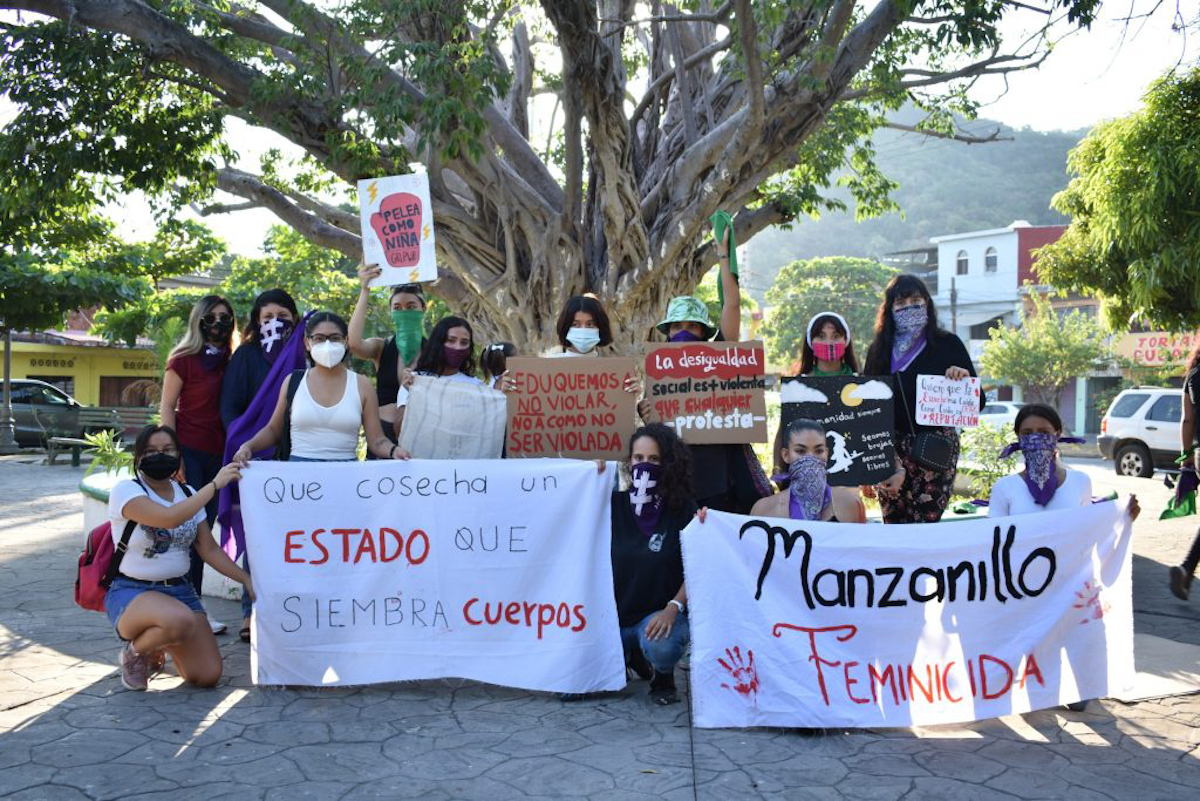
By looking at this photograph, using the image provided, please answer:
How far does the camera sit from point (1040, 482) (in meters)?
4.81

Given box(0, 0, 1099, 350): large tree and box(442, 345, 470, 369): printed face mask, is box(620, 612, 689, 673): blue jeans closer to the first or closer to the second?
box(442, 345, 470, 369): printed face mask

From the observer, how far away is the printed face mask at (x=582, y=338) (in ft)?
18.3

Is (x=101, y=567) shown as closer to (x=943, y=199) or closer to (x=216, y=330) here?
(x=216, y=330)

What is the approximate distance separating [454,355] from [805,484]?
199cm

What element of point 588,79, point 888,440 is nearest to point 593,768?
point 888,440

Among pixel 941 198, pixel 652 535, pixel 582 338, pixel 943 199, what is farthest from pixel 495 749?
pixel 941 198

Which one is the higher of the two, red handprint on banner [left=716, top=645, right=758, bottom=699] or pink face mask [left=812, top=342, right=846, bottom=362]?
pink face mask [left=812, top=342, right=846, bottom=362]

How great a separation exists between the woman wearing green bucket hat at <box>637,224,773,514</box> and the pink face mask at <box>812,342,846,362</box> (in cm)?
43

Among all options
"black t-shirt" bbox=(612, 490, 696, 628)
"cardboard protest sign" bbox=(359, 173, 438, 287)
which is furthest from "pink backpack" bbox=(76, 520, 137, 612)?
"black t-shirt" bbox=(612, 490, 696, 628)

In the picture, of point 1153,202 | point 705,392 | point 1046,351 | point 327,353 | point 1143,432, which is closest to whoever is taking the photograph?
point 327,353

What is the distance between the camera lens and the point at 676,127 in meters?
13.0

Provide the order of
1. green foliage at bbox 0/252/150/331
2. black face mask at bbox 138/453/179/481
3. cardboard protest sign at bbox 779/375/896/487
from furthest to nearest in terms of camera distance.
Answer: green foliage at bbox 0/252/150/331, cardboard protest sign at bbox 779/375/896/487, black face mask at bbox 138/453/179/481

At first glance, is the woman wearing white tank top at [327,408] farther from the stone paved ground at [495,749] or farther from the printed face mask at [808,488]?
the printed face mask at [808,488]

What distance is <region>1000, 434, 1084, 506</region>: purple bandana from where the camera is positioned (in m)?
4.79
